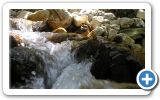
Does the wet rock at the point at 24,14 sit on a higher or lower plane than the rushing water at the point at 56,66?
higher

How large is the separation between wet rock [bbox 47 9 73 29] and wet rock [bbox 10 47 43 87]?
0.16 meters

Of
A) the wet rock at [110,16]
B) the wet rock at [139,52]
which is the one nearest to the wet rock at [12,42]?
the wet rock at [110,16]

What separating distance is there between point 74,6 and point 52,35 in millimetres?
169

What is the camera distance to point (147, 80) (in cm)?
184

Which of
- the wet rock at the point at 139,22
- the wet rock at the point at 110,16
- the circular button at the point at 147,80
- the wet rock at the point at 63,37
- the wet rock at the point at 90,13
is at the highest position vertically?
the wet rock at the point at 90,13

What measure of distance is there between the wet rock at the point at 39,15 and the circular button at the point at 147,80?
1.70 ft

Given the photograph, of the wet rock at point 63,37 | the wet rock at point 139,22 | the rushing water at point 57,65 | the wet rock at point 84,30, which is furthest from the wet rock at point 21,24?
the wet rock at point 139,22

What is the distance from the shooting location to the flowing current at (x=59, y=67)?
6.11ft

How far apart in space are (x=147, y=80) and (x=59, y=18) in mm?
495

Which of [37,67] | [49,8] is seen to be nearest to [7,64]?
[37,67]

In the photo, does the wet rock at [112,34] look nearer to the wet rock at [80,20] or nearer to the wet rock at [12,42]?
the wet rock at [80,20]

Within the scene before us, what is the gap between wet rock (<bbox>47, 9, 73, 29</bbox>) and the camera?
1.88m

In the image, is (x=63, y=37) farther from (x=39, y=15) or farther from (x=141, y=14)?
(x=141, y=14)

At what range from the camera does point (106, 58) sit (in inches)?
73.7
